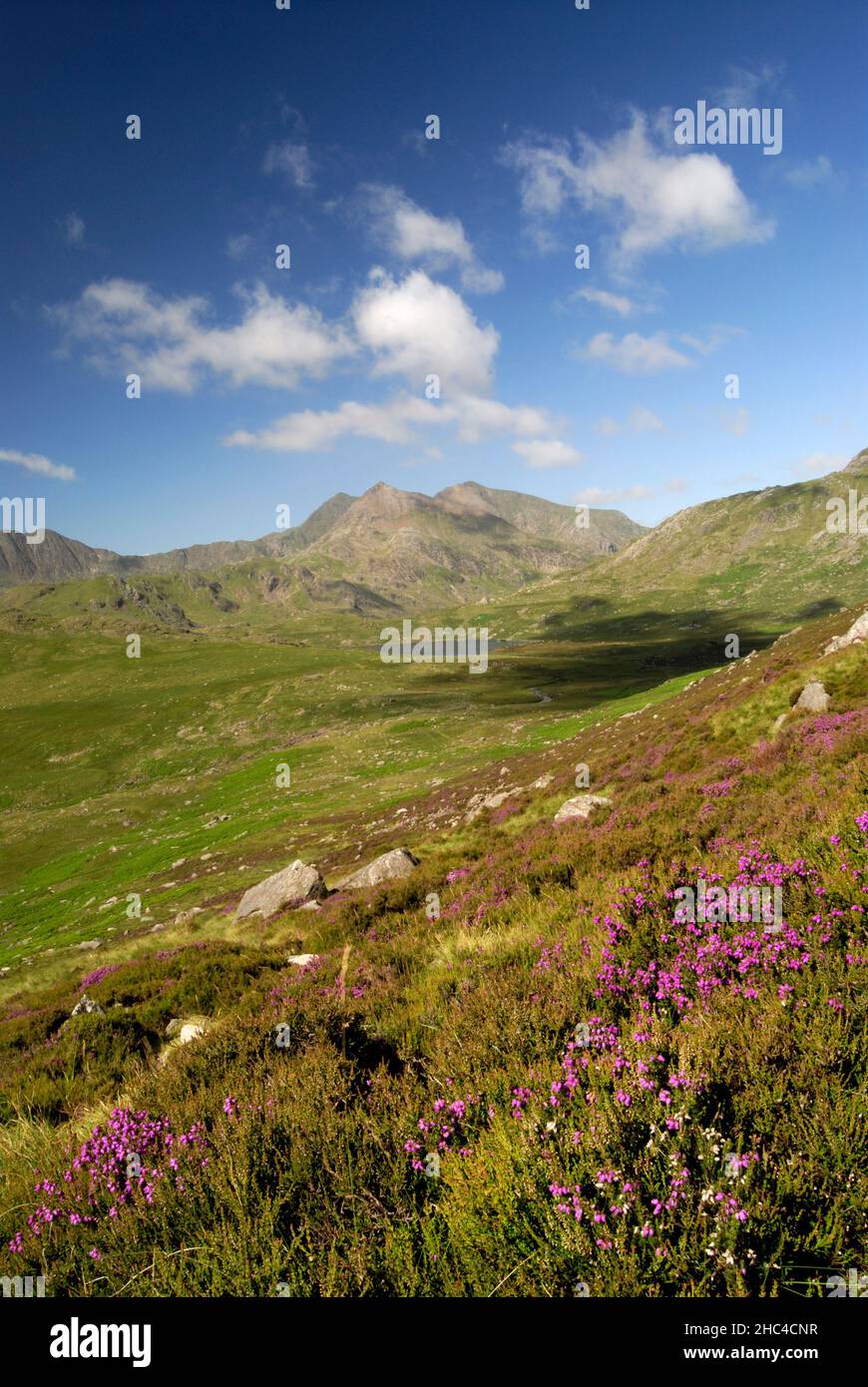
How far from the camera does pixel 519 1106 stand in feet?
13.4

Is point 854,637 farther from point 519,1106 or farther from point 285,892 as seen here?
point 519,1106

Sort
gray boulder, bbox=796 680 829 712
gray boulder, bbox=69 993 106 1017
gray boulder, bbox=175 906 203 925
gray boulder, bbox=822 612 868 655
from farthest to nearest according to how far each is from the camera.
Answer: gray boulder, bbox=175 906 203 925 → gray boulder, bbox=822 612 868 655 → gray boulder, bbox=796 680 829 712 → gray boulder, bbox=69 993 106 1017

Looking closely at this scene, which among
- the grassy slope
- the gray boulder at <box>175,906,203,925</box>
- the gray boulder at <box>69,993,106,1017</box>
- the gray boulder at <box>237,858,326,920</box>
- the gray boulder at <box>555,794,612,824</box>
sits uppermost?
the grassy slope

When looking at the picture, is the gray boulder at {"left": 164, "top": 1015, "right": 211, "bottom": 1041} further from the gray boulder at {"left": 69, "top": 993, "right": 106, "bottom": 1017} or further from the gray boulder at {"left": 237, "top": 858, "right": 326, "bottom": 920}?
the gray boulder at {"left": 237, "top": 858, "right": 326, "bottom": 920}

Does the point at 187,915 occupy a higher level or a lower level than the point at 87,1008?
lower

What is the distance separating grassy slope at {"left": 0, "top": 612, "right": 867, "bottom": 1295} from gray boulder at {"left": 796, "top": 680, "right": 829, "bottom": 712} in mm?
9099

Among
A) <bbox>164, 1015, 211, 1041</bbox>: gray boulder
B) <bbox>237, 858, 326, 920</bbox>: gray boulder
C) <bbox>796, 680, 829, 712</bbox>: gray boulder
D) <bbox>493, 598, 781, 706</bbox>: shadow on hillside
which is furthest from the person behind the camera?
<bbox>493, 598, 781, 706</bbox>: shadow on hillside

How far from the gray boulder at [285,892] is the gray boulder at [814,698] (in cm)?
1920

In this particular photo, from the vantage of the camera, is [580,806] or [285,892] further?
[285,892]

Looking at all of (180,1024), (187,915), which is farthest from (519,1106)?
(187,915)

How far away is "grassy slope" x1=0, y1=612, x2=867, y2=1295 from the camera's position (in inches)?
120

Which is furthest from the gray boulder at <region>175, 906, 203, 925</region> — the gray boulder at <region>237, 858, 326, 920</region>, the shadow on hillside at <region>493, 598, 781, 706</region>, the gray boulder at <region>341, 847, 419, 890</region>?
the shadow on hillside at <region>493, 598, 781, 706</region>

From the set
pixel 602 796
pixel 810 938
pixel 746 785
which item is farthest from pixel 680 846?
pixel 602 796

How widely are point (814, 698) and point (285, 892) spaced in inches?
838
